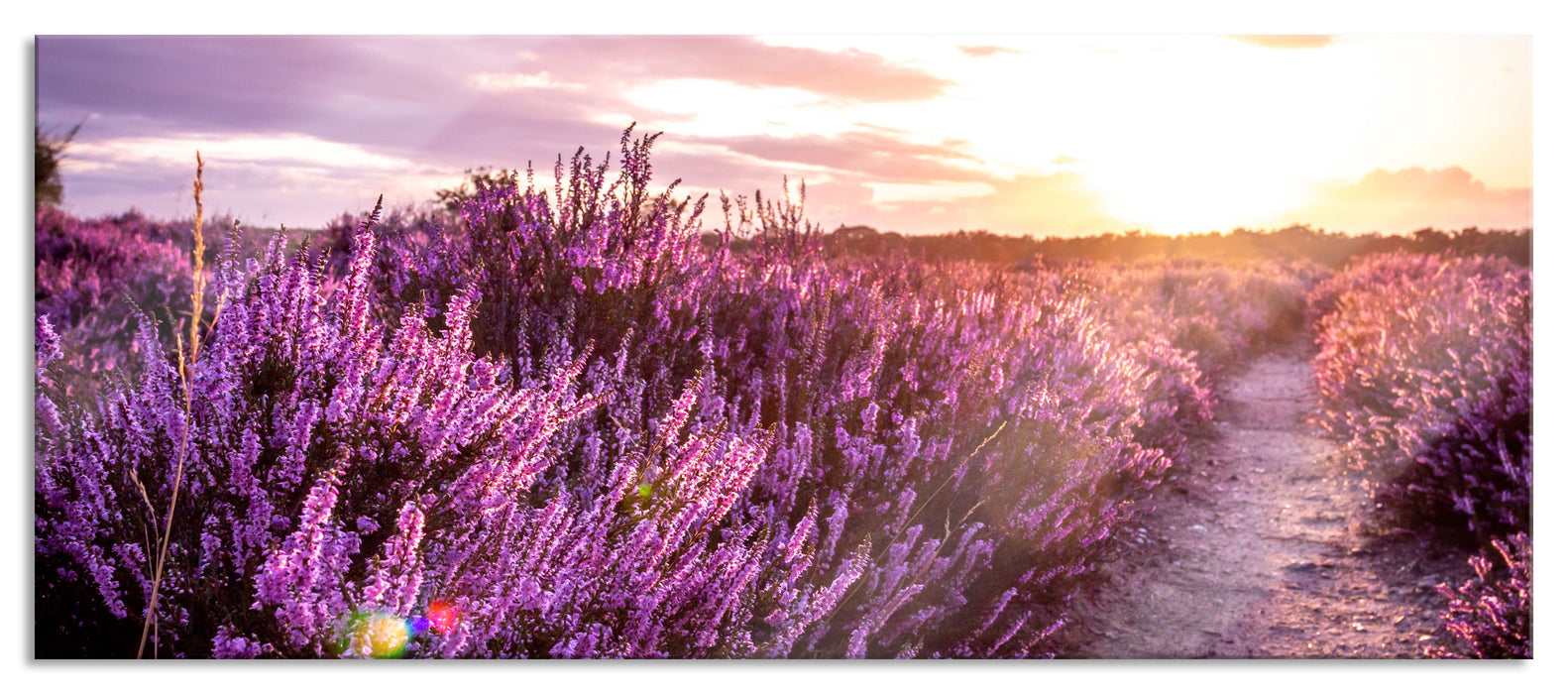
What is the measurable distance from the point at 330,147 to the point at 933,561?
226 cm

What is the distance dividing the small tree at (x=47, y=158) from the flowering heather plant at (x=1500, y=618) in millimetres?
4291

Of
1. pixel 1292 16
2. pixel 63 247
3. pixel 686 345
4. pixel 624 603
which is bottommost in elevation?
pixel 624 603

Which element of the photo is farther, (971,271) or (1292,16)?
(971,271)

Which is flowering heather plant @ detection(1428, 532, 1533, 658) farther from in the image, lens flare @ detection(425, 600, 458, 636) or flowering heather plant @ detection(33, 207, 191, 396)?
flowering heather plant @ detection(33, 207, 191, 396)

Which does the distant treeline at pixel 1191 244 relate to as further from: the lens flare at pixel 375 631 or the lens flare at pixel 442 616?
the lens flare at pixel 375 631

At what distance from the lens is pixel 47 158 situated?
8.68 feet

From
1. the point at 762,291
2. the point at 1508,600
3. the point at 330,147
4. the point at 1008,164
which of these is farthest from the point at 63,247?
the point at 1508,600

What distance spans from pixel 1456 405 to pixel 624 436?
11.2ft

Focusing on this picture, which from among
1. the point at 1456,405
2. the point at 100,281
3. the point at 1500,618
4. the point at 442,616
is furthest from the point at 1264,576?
the point at 100,281

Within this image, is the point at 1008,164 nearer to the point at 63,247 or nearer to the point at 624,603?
the point at 624,603

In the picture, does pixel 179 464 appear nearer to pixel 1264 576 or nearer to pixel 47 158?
pixel 47 158

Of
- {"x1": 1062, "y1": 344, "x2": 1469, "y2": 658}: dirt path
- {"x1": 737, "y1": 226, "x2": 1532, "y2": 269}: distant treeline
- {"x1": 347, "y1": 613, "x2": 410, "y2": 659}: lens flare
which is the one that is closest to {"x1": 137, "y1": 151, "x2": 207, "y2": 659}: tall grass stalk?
{"x1": 347, "y1": 613, "x2": 410, "y2": 659}: lens flare

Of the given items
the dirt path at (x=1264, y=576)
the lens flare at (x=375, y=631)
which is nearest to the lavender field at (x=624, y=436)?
the lens flare at (x=375, y=631)

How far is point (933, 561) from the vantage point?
2697mm
